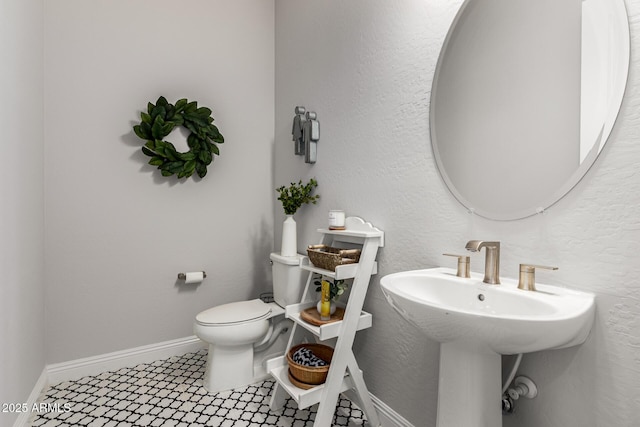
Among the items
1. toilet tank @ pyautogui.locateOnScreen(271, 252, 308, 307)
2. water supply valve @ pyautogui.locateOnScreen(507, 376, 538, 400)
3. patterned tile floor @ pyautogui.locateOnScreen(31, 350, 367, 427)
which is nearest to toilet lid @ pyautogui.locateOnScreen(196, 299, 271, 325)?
toilet tank @ pyautogui.locateOnScreen(271, 252, 308, 307)

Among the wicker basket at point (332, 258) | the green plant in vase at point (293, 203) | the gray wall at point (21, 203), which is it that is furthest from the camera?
the green plant in vase at point (293, 203)

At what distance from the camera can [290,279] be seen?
200 cm

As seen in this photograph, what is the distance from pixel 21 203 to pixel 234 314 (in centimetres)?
114

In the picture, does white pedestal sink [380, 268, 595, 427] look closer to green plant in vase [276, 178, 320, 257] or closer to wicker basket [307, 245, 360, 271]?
wicker basket [307, 245, 360, 271]

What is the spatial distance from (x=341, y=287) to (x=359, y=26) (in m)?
A: 1.39

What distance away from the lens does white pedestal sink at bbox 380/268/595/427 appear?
76 centimetres

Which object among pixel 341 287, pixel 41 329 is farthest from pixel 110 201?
pixel 341 287

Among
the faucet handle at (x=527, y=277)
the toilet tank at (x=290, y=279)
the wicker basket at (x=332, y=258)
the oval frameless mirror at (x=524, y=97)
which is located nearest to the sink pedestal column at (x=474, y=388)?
the faucet handle at (x=527, y=277)

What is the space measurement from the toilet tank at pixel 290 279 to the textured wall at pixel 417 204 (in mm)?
252

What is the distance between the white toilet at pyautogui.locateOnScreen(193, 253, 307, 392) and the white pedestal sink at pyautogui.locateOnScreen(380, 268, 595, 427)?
1.01 m

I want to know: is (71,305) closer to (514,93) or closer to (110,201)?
(110,201)

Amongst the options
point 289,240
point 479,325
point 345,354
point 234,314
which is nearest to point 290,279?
point 289,240

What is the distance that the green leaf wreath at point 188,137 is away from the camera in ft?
6.83

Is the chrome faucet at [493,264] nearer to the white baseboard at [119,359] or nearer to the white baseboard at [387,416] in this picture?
the white baseboard at [387,416]
